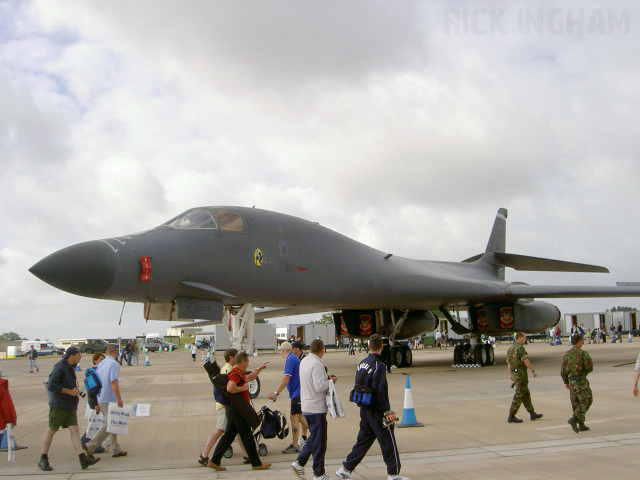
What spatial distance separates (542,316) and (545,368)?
3133 mm

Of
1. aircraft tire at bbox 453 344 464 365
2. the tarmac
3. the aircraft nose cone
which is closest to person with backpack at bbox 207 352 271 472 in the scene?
the tarmac

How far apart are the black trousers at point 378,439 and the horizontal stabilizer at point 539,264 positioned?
709 inches

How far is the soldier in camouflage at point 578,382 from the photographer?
7777mm

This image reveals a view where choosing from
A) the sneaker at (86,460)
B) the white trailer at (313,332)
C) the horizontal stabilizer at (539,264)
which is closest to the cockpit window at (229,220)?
the sneaker at (86,460)

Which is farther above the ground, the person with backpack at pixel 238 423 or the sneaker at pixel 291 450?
the person with backpack at pixel 238 423

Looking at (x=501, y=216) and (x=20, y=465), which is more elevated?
(x=501, y=216)

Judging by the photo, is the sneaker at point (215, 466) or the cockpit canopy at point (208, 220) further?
the cockpit canopy at point (208, 220)

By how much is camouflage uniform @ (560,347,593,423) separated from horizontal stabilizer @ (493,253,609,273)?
47.9 feet

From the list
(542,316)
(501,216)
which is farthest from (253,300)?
(501,216)

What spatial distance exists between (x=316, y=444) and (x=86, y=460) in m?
2.67

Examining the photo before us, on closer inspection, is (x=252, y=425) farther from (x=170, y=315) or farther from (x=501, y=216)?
(x=501, y=216)

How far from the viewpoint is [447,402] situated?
437 inches

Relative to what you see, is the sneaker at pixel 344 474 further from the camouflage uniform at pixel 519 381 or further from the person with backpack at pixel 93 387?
the camouflage uniform at pixel 519 381

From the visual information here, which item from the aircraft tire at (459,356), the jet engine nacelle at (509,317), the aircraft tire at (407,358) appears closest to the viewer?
the jet engine nacelle at (509,317)
